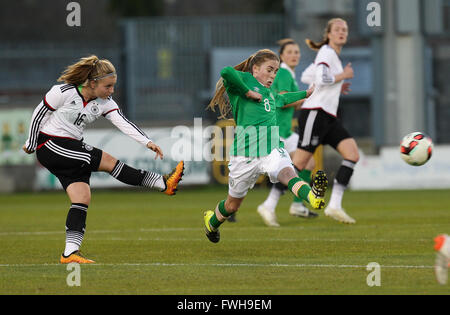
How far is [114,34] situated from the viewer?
58.0 meters

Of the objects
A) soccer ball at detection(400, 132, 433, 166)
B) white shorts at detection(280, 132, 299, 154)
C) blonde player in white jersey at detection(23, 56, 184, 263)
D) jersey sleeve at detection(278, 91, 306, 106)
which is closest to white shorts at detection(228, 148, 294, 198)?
jersey sleeve at detection(278, 91, 306, 106)

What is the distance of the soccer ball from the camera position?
10.9 meters

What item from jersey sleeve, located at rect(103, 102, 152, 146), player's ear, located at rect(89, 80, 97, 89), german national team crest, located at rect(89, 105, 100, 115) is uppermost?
player's ear, located at rect(89, 80, 97, 89)

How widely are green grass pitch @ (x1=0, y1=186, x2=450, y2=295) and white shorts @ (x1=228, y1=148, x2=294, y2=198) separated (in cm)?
67

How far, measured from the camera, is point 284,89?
12.6m

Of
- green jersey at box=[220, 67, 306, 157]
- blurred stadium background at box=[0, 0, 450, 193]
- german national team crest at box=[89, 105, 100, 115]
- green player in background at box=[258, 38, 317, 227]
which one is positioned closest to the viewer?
german national team crest at box=[89, 105, 100, 115]

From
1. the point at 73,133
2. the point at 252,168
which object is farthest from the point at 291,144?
the point at 73,133

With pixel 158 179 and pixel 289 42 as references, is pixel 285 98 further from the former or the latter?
pixel 289 42

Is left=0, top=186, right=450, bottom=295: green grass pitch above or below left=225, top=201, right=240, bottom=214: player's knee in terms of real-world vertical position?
below

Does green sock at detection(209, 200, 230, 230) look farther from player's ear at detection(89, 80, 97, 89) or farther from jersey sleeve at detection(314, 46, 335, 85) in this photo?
jersey sleeve at detection(314, 46, 335, 85)

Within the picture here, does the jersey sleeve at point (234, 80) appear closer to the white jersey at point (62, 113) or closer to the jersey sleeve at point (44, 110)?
the white jersey at point (62, 113)

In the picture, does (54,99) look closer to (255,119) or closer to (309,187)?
(255,119)

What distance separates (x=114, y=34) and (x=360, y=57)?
27709 mm

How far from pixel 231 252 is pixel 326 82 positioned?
345cm
